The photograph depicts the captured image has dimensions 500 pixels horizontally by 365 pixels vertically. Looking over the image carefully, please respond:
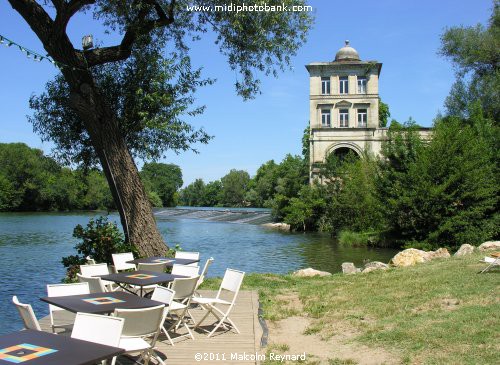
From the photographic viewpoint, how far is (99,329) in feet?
13.1

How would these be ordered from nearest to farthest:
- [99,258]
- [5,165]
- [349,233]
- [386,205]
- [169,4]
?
[99,258] → [169,4] → [386,205] → [349,233] → [5,165]

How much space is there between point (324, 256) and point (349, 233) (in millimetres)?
7994

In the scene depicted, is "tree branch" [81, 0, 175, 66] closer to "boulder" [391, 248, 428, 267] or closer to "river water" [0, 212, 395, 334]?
"river water" [0, 212, 395, 334]

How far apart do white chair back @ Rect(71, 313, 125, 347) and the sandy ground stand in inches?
104

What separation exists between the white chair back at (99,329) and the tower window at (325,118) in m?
44.1

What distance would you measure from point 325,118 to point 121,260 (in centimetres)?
3954

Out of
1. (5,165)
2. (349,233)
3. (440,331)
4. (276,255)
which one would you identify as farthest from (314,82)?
(5,165)

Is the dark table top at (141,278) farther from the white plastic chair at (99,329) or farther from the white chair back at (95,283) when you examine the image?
the white plastic chair at (99,329)

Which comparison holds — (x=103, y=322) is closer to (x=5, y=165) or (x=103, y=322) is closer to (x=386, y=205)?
(x=386, y=205)

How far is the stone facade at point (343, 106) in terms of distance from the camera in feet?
151

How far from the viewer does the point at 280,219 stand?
1937 inches

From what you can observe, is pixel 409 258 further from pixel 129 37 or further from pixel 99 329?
pixel 99 329

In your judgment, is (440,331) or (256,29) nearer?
(440,331)

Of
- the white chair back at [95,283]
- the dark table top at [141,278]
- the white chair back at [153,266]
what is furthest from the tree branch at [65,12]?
the white chair back at [95,283]
